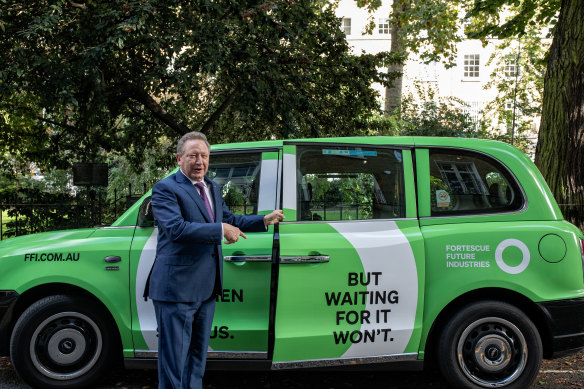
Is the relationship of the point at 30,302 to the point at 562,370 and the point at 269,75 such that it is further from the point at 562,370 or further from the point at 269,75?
the point at 269,75

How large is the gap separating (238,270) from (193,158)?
3.19 ft

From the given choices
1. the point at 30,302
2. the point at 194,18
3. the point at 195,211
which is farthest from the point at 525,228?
the point at 194,18

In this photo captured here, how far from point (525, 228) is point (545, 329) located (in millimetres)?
767

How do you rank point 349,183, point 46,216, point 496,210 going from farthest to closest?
point 46,216 < point 349,183 < point 496,210

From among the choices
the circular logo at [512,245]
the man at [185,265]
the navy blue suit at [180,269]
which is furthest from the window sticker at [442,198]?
the navy blue suit at [180,269]

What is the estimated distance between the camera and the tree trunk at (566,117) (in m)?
7.30

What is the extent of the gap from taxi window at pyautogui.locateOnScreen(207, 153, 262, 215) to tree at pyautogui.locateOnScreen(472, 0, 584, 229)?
17.6 ft

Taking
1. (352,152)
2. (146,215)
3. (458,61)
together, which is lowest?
(146,215)

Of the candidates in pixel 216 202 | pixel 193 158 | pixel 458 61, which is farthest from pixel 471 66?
pixel 193 158

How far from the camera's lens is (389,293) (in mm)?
3604

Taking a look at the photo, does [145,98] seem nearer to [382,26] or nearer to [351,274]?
[351,274]

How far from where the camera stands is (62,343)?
3.85m

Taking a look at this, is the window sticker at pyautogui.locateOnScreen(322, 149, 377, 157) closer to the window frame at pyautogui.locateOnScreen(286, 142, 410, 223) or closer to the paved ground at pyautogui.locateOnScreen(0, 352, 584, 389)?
the window frame at pyautogui.locateOnScreen(286, 142, 410, 223)

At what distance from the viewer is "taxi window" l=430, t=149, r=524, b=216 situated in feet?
12.4
